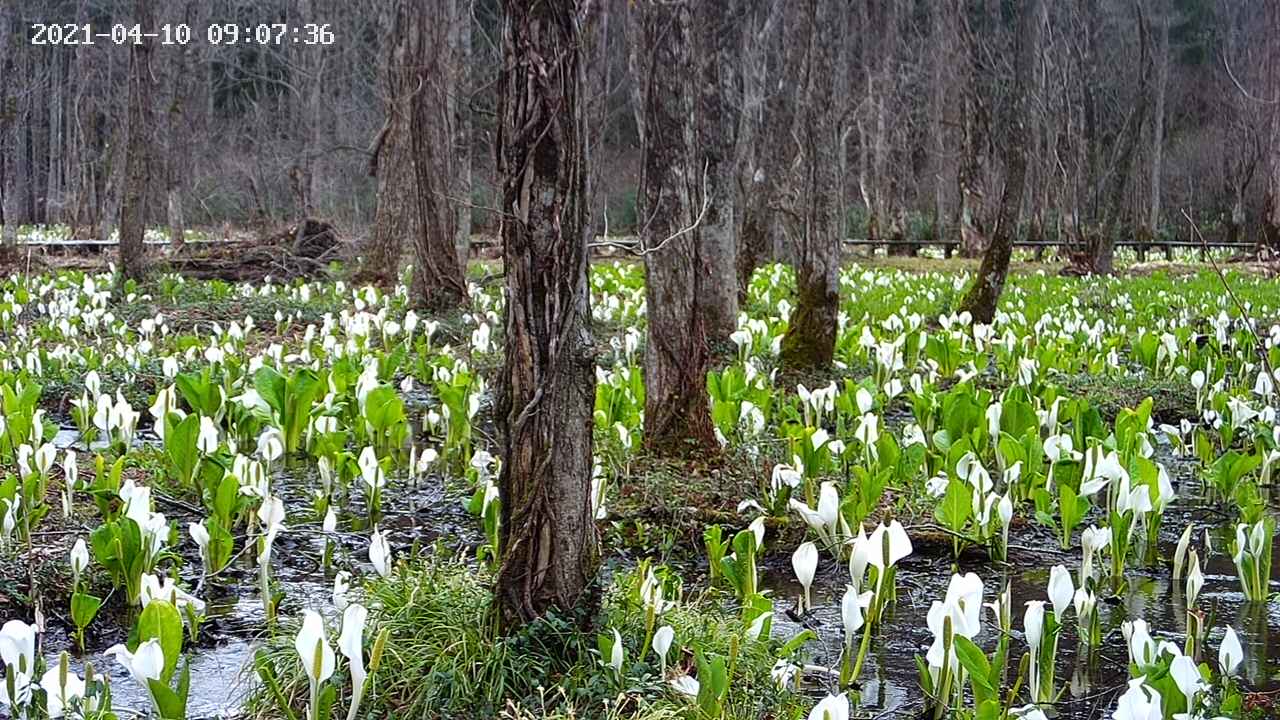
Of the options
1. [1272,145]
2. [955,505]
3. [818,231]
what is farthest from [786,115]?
[955,505]

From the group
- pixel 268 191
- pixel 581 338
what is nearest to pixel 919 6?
pixel 268 191

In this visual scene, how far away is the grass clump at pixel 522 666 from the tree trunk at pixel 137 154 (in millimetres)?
9705

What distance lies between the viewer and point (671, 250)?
5883 millimetres

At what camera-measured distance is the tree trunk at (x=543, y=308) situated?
3.23 meters

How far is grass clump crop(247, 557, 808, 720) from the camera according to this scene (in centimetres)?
314

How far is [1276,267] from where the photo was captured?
1958cm

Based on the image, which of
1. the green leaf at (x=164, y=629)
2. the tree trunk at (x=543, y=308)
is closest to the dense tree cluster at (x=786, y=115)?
the tree trunk at (x=543, y=308)

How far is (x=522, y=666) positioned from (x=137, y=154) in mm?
10419

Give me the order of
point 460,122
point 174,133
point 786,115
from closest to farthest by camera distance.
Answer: point 460,122 < point 786,115 < point 174,133

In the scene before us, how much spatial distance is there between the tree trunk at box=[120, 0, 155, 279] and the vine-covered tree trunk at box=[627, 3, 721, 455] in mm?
7589

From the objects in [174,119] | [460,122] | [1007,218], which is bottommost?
[1007,218]

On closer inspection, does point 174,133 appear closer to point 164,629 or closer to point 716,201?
point 716,201

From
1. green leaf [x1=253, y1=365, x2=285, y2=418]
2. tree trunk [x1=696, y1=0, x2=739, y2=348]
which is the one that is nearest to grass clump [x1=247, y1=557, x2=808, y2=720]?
green leaf [x1=253, y1=365, x2=285, y2=418]

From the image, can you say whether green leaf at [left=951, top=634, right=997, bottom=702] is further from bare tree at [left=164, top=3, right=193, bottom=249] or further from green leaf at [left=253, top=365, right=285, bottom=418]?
bare tree at [left=164, top=3, right=193, bottom=249]
